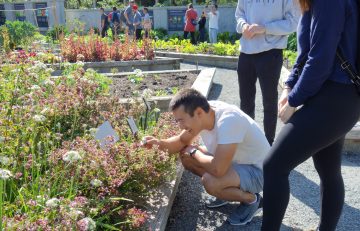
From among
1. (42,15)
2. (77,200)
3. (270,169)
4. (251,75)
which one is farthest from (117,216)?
(42,15)

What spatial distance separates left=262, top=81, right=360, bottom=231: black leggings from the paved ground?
2.86 ft

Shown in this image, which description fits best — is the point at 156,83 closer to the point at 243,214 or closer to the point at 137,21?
the point at 243,214

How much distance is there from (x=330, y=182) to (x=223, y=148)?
27.1 inches

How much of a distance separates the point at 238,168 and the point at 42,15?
19559 mm

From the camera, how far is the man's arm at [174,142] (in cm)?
310

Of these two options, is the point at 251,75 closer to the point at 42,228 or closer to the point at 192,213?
the point at 192,213

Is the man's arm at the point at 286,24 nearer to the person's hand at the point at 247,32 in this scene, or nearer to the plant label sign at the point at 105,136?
the person's hand at the point at 247,32

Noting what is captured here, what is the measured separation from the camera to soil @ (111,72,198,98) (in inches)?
229

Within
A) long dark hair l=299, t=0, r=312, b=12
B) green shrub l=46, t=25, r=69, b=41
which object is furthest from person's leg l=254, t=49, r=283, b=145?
green shrub l=46, t=25, r=69, b=41

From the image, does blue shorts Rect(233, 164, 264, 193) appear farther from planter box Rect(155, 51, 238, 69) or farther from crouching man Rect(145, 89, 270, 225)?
planter box Rect(155, 51, 238, 69)

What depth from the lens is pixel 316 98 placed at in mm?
2008

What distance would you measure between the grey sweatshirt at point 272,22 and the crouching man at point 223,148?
88 cm

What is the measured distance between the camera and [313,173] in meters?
3.81

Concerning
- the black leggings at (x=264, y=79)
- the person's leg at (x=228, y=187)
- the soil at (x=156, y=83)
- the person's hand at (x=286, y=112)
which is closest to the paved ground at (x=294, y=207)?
the person's leg at (x=228, y=187)
